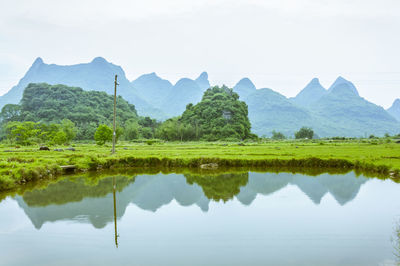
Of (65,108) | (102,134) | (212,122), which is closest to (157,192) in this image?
(102,134)

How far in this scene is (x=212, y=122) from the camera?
92250 millimetres

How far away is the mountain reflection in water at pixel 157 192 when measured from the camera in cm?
1188

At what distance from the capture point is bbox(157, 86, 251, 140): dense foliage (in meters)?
84.6

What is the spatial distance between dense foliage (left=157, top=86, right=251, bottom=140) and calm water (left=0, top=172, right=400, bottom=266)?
64618mm

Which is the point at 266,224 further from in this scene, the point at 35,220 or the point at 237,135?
the point at 237,135

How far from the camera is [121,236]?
9.24m

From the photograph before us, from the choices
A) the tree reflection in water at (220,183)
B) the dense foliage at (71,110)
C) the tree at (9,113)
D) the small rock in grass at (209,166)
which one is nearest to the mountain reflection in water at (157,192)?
the tree reflection in water at (220,183)

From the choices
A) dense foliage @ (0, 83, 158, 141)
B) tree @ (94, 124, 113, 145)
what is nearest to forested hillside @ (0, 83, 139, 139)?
dense foliage @ (0, 83, 158, 141)

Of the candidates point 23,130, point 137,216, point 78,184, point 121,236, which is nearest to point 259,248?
point 121,236

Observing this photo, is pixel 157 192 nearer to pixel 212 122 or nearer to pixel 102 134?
pixel 102 134

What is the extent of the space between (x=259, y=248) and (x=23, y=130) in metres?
52.3

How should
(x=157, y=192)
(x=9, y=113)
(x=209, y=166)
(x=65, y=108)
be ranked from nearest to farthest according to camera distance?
(x=157, y=192)
(x=209, y=166)
(x=9, y=113)
(x=65, y=108)

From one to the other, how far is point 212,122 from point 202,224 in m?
82.1

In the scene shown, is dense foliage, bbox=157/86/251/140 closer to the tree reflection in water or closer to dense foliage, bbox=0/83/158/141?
dense foliage, bbox=0/83/158/141
